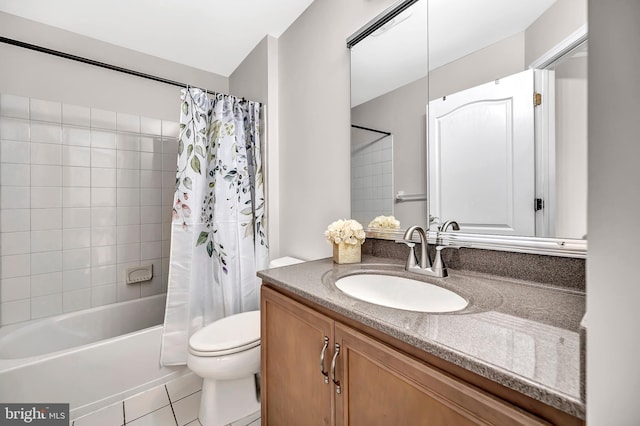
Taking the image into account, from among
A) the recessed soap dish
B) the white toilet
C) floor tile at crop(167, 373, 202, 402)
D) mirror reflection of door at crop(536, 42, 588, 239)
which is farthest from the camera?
the recessed soap dish

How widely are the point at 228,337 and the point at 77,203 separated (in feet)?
5.17

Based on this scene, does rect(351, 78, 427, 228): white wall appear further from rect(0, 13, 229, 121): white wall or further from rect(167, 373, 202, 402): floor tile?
rect(0, 13, 229, 121): white wall

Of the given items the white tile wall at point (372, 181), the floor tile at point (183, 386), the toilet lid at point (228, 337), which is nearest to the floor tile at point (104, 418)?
the floor tile at point (183, 386)

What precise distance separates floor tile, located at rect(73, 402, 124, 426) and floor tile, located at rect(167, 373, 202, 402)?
0.24 metres

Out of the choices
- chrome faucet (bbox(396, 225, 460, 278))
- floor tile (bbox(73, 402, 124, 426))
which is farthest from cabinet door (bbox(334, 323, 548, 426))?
floor tile (bbox(73, 402, 124, 426))

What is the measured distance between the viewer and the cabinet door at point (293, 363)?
31.2 inches

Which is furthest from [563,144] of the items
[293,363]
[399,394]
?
[293,363]

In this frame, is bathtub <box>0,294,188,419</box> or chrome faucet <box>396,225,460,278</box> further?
bathtub <box>0,294,188,419</box>

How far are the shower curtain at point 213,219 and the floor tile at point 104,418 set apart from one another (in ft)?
0.98

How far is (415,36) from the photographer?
116 cm

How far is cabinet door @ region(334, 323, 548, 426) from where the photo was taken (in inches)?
18.3

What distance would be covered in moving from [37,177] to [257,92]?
161 cm

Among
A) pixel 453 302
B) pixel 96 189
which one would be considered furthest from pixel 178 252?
pixel 453 302

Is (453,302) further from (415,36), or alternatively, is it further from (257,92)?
(257,92)
